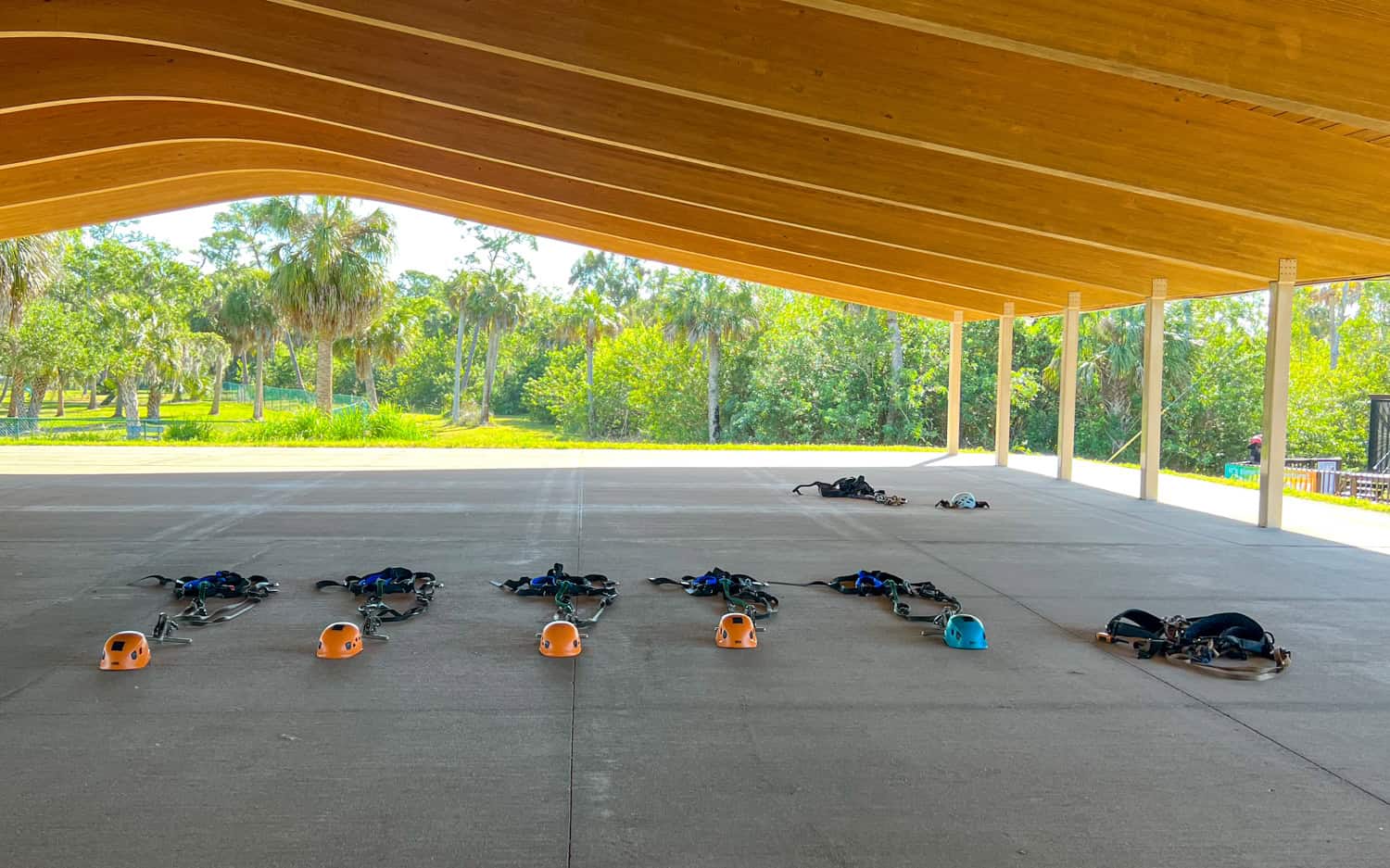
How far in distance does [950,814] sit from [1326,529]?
12006 mm

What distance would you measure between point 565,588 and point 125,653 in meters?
3.26

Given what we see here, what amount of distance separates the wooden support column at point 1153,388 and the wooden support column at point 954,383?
895cm

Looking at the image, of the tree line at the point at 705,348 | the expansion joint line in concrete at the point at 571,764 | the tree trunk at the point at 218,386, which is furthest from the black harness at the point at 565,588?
the tree trunk at the point at 218,386

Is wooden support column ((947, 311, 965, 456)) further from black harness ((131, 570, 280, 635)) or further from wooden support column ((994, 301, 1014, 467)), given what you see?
black harness ((131, 570, 280, 635))

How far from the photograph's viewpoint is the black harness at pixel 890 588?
8406 millimetres

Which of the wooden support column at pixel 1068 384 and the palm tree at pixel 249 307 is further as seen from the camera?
the palm tree at pixel 249 307

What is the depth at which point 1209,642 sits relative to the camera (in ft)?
22.6

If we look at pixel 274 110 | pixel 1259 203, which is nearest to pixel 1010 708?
pixel 1259 203

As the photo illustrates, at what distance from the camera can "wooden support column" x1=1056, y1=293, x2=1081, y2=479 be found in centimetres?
1984

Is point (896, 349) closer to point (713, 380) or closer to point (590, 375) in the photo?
point (713, 380)

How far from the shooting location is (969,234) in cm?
1530

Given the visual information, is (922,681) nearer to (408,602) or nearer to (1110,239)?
(408,602)

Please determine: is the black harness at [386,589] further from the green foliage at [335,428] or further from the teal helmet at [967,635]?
the green foliage at [335,428]

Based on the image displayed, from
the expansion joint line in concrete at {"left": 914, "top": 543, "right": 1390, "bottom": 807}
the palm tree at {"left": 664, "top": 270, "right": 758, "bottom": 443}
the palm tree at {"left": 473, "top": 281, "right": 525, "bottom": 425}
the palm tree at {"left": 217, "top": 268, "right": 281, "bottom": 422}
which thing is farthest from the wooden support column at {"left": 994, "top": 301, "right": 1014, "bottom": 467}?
the palm tree at {"left": 217, "top": 268, "right": 281, "bottom": 422}
